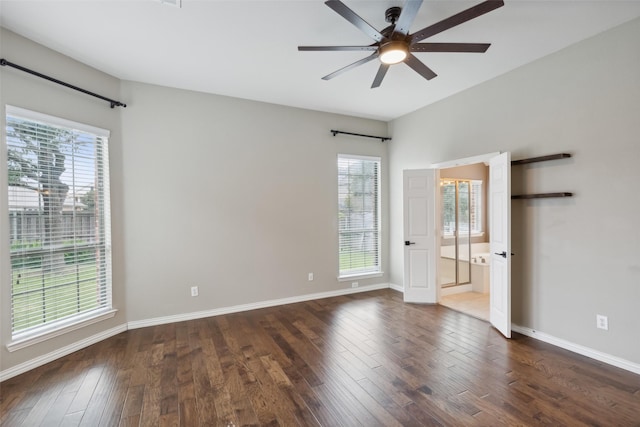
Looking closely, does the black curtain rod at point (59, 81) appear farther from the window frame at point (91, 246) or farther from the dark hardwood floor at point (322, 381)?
the dark hardwood floor at point (322, 381)

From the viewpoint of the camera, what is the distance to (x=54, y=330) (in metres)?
2.80

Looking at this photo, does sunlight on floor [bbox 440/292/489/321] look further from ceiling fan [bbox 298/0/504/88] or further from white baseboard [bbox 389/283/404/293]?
ceiling fan [bbox 298/0/504/88]

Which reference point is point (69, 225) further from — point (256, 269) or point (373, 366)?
point (373, 366)

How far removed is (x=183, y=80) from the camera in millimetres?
3533

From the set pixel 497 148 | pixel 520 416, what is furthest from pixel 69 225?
pixel 497 148

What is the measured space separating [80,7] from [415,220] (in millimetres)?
4477

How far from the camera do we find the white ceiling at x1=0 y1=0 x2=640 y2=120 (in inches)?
90.4

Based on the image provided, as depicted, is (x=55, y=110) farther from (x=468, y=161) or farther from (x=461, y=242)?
(x=461, y=242)

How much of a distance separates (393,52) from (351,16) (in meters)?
0.54

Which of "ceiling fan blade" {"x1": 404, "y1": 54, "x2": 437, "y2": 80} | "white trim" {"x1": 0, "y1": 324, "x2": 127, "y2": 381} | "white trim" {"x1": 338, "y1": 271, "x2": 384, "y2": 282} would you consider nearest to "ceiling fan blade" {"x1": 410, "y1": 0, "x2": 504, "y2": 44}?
"ceiling fan blade" {"x1": 404, "y1": 54, "x2": 437, "y2": 80}

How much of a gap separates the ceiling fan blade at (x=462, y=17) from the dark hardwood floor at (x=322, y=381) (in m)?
2.66

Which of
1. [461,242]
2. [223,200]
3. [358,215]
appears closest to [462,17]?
[223,200]

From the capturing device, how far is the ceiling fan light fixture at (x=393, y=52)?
2.18m

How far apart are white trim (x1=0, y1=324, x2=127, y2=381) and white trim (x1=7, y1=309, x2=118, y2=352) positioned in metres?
0.16
